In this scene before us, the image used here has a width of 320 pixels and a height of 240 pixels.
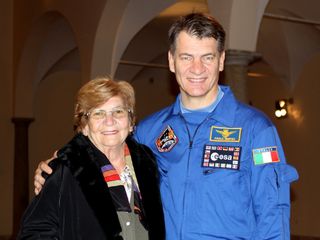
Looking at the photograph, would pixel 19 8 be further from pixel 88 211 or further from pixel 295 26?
pixel 88 211

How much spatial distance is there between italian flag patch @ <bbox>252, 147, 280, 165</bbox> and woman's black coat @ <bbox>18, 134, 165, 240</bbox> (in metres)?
0.56

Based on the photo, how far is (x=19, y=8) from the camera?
14188 mm

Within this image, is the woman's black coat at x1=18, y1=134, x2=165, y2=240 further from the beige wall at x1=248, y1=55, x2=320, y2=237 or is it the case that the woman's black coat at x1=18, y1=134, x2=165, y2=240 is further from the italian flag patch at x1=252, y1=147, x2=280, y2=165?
the beige wall at x1=248, y1=55, x2=320, y2=237

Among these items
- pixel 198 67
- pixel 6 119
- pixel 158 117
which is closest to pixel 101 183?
pixel 158 117

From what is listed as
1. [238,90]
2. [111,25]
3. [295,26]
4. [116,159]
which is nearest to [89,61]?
[111,25]

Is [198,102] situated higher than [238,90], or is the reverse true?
[238,90]

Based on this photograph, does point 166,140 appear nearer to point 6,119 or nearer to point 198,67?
point 198,67

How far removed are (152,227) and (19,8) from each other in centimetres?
1219

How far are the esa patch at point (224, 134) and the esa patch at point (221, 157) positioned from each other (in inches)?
1.5

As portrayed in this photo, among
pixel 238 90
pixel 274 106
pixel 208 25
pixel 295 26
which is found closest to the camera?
pixel 208 25

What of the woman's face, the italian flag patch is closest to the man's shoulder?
the woman's face

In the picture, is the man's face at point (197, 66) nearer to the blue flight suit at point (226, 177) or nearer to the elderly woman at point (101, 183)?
the blue flight suit at point (226, 177)

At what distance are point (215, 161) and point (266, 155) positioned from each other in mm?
245

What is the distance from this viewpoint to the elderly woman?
2.68 m
